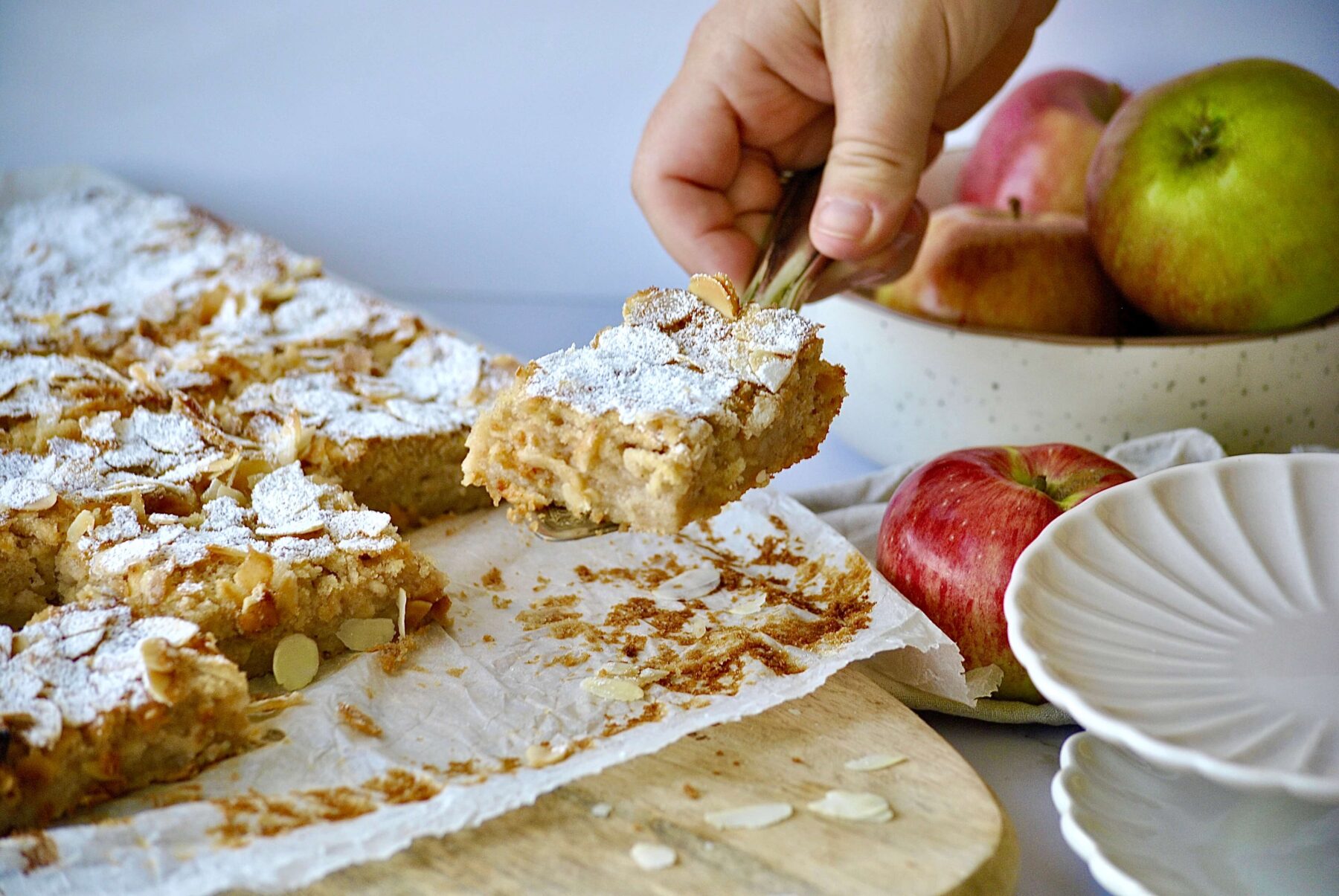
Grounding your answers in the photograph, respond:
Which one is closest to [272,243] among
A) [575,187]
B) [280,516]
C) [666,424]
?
[575,187]

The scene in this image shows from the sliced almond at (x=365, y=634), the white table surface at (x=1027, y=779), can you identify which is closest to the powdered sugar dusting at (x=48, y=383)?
the sliced almond at (x=365, y=634)

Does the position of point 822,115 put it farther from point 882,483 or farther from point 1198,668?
point 1198,668

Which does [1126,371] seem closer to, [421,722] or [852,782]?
[852,782]

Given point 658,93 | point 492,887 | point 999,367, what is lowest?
point 492,887

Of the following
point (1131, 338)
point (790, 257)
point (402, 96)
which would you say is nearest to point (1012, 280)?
point (1131, 338)

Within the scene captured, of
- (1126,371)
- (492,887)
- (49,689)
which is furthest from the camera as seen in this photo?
(1126,371)

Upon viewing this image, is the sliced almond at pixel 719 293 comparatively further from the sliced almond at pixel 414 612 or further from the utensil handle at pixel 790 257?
the sliced almond at pixel 414 612
